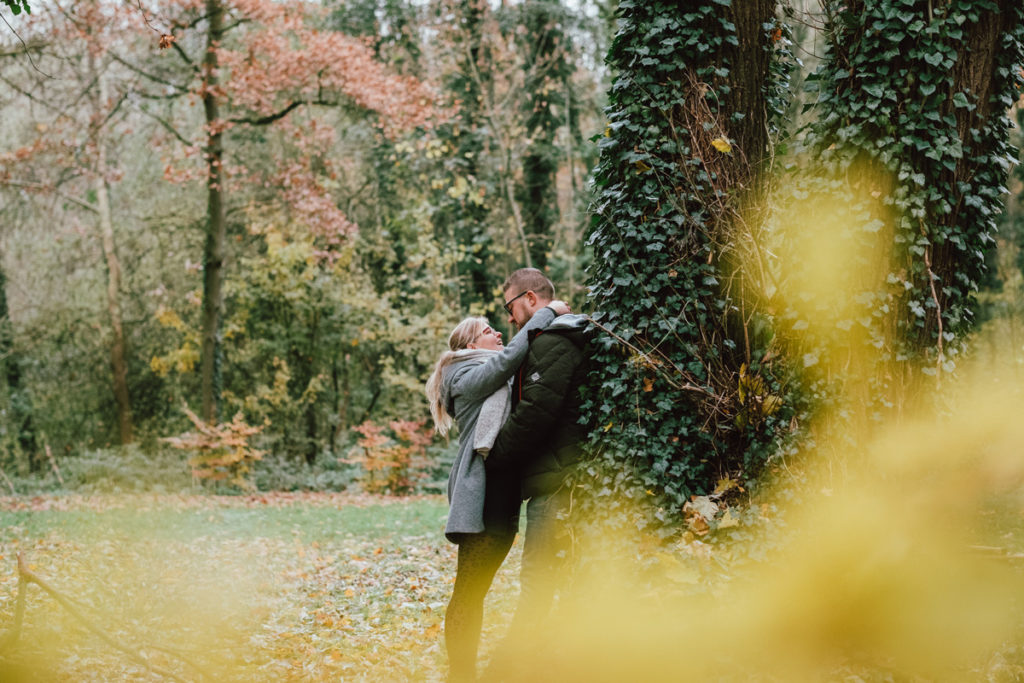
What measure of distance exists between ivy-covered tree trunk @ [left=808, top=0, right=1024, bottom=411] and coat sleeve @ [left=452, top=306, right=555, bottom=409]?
1.73 m

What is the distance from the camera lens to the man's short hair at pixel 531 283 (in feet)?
14.8

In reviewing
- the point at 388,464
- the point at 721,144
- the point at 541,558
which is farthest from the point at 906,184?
the point at 388,464

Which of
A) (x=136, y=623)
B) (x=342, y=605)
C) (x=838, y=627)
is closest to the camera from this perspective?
(x=838, y=627)

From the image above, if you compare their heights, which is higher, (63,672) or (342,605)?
(63,672)

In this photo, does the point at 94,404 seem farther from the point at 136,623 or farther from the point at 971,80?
the point at 971,80

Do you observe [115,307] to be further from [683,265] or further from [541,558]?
[683,265]

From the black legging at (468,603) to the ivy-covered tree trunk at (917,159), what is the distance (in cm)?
219

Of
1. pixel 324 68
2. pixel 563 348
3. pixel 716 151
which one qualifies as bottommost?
pixel 563 348

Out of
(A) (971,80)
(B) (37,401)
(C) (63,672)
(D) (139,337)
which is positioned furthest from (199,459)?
(A) (971,80)

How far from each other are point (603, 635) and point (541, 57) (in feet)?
49.5

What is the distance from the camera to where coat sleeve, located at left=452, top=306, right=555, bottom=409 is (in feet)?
13.8

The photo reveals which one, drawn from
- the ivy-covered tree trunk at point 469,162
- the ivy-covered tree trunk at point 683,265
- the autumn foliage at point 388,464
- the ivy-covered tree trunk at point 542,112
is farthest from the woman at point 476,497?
the ivy-covered tree trunk at point 469,162

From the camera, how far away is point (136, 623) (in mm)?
5926

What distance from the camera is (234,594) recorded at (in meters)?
7.21
